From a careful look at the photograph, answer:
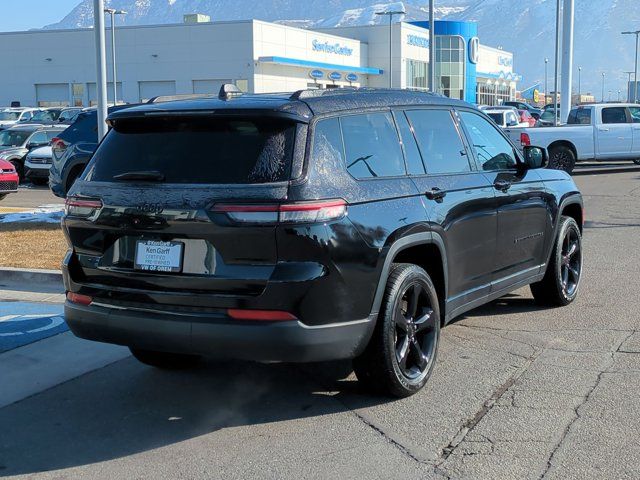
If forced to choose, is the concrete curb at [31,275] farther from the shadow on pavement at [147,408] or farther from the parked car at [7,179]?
the parked car at [7,179]

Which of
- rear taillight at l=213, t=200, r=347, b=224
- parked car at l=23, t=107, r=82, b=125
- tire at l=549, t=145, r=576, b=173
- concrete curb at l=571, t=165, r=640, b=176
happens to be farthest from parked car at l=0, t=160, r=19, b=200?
parked car at l=23, t=107, r=82, b=125

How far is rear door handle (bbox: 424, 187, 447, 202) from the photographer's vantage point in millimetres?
5267

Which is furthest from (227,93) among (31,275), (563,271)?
(31,275)

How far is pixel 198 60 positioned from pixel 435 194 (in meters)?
53.3

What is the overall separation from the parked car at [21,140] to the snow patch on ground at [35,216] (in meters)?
7.23

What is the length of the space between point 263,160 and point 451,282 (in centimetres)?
180

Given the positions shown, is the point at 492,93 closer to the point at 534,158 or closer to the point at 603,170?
the point at 603,170

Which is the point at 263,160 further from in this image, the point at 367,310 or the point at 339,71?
the point at 339,71

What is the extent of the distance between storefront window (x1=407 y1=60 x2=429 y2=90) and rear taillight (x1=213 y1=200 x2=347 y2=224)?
214 ft

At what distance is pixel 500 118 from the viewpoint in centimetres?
2572

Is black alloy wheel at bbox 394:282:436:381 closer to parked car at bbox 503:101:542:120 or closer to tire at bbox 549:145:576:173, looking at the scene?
tire at bbox 549:145:576:173

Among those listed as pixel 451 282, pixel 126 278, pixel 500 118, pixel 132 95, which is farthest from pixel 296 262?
pixel 132 95

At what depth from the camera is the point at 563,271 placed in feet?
24.5

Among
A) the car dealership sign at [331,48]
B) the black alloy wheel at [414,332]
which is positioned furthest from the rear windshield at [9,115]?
the black alloy wheel at [414,332]
